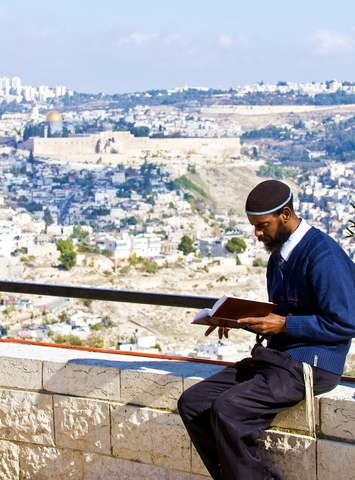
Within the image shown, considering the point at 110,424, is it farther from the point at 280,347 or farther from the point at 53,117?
the point at 53,117

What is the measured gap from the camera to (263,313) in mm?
2162

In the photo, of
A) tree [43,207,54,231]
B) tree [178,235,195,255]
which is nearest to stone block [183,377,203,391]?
tree [178,235,195,255]

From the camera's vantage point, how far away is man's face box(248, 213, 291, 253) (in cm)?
223

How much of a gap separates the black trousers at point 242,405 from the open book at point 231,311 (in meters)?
0.12

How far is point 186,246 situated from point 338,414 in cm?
4725

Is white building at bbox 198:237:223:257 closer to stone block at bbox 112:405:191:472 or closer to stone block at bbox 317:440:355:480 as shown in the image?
Answer: stone block at bbox 112:405:191:472

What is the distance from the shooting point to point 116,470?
2.71 metres

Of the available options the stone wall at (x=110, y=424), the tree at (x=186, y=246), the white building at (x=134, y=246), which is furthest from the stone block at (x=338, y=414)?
the tree at (x=186, y=246)

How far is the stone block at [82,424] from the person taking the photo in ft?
8.84

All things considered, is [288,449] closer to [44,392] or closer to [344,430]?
[344,430]

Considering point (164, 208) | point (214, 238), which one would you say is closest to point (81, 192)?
point (164, 208)

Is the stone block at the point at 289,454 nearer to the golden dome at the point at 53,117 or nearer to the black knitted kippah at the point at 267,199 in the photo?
the black knitted kippah at the point at 267,199

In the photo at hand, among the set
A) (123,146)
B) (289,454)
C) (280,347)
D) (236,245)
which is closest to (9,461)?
(289,454)

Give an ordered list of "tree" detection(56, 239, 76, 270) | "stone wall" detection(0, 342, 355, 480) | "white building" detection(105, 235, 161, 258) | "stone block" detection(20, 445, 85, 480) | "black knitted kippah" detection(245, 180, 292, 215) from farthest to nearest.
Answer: "white building" detection(105, 235, 161, 258) < "tree" detection(56, 239, 76, 270) < "stone block" detection(20, 445, 85, 480) < "stone wall" detection(0, 342, 355, 480) < "black knitted kippah" detection(245, 180, 292, 215)
